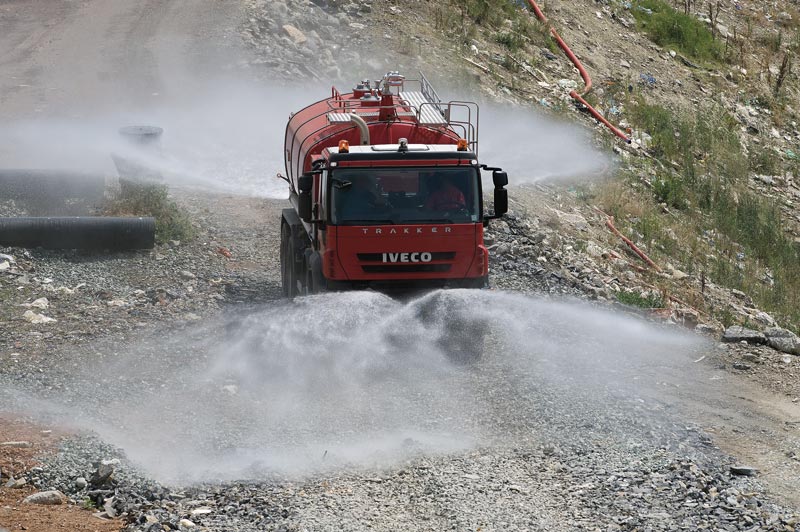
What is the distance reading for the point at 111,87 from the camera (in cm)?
2494

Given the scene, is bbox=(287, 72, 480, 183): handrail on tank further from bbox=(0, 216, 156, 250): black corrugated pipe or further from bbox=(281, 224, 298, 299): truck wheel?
bbox=(0, 216, 156, 250): black corrugated pipe

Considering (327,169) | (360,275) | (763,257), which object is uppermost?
(327,169)

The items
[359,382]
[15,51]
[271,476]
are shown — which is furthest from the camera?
[15,51]

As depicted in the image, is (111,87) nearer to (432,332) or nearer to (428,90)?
(428,90)

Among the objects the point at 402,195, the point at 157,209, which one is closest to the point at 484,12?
the point at 157,209

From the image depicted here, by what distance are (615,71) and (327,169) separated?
17.3 m

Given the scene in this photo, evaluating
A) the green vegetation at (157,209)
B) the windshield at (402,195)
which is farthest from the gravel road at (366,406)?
the windshield at (402,195)

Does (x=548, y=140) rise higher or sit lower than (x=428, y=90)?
lower

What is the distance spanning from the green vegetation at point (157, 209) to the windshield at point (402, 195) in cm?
501

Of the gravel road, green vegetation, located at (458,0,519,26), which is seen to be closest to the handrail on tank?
the gravel road

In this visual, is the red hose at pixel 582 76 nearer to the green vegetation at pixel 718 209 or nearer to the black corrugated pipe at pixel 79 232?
the green vegetation at pixel 718 209

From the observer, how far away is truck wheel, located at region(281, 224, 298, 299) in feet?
47.2

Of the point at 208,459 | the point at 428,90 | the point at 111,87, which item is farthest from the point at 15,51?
the point at 208,459

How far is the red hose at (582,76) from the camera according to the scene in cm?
2462
